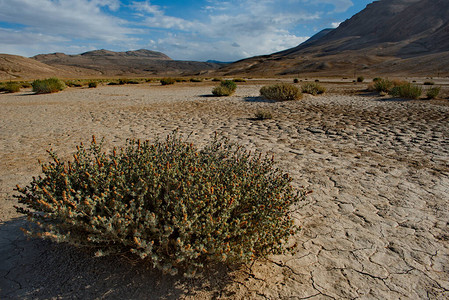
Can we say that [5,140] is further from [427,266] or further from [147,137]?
[427,266]

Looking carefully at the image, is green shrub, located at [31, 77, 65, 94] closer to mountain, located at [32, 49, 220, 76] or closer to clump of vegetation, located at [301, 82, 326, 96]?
clump of vegetation, located at [301, 82, 326, 96]

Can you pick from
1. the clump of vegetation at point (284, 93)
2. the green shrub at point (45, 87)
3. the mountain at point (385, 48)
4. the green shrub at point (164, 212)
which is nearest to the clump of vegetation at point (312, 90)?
the clump of vegetation at point (284, 93)

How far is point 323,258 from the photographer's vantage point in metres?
2.64

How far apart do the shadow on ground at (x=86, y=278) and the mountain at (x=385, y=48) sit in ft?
165

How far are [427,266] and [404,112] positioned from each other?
29.5 ft

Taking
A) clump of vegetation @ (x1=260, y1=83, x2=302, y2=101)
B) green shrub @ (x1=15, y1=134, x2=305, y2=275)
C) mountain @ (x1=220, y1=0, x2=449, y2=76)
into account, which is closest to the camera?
green shrub @ (x1=15, y1=134, x2=305, y2=275)

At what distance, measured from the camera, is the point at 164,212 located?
2.17 m

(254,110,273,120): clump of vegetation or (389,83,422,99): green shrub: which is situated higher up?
(389,83,422,99): green shrub

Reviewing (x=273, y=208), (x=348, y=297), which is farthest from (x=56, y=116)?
(x=348, y=297)

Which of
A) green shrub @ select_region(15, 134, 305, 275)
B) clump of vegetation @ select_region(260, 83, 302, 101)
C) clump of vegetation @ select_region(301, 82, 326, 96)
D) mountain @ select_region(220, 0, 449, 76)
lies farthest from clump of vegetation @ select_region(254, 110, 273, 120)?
mountain @ select_region(220, 0, 449, 76)

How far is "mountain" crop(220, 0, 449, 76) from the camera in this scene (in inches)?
2035

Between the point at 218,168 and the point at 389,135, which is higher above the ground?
the point at 218,168

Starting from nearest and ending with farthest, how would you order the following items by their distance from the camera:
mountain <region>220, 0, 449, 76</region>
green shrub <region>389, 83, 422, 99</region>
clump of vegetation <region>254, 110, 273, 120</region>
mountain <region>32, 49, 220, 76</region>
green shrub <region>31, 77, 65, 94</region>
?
clump of vegetation <region>254, 110, 273, 120</region>, green shrub <region>389, 83, 422, 99</region>, green shrub <region>31, 77, 65, 94</region>, mountain <region>220, 0, 449, 76</region>, mountain <region>32, 49, 220, 76</region>

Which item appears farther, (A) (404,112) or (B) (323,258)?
(A) (404,112)
